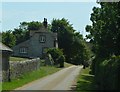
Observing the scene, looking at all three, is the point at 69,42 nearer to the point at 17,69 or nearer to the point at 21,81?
the point at 17,69

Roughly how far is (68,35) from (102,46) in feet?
263

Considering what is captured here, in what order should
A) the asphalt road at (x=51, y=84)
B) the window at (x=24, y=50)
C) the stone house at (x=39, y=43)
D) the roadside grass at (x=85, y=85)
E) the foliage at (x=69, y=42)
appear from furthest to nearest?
the foliage at (x=69, y=42), the window at (x=24, y=50), the stone house at (x=39, y=43), the roadside grass at (x=85, y=85), the asphalt road at (x=51, y=84)

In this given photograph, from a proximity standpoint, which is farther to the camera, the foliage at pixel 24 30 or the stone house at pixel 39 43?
the foliage at pixel 24 30

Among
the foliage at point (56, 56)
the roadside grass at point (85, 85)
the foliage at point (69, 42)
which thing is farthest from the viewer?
the foliage at point (69, 42)

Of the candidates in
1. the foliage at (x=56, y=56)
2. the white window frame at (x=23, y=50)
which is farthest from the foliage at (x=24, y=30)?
the foliage at (x=56, y=56)

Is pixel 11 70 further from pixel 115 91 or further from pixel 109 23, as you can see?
pixel 115 91

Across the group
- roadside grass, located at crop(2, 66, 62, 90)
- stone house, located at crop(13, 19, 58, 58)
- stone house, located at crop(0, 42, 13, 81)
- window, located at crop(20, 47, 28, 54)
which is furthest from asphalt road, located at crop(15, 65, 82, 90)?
window, located at crop(20, 47, 28, 54)

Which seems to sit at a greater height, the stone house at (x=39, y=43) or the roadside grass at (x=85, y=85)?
the stone house at (x=39, y=43)

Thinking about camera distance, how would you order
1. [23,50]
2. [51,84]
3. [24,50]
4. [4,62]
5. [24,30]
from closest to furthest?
[51,84] < [4,62] < [24,50] < [23,50] < [24,30]

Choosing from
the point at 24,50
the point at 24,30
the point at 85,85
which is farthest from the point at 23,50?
the point at 85,85

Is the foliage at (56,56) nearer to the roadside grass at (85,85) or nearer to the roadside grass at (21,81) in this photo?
the roadside grass at (21,81)

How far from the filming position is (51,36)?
9606cm

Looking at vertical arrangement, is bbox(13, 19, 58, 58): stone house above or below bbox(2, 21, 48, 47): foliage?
below

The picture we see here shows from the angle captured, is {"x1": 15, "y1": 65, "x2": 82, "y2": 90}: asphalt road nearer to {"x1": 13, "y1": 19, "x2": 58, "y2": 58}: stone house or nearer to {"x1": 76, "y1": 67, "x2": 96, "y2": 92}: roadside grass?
{"x1": 76, "y1": 67, "x2": 96, "y2": 92}: roadside grass
